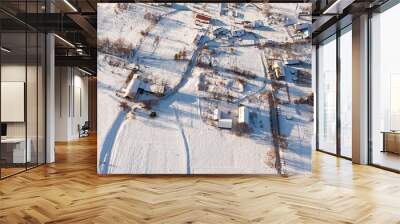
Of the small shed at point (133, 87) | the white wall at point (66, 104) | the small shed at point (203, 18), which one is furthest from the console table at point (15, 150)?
the white wall at point (66, 104)

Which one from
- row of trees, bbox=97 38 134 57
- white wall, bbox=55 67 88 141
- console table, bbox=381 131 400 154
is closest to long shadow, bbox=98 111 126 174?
row of trees, bbox=97 38 134 57

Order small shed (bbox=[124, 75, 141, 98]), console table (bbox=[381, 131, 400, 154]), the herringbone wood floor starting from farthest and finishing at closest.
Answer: console table (bbox=[381, 131, 400, 154]) → small shed (bbox=[124, 75, 141, 98]) → the herringbone wood floor

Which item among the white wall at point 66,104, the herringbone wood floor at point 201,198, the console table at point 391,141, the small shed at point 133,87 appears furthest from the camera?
the white wall at point 66,104

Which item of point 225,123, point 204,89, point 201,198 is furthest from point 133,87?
point 201,198

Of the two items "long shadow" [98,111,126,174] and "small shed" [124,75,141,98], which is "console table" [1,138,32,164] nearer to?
"long shadow" [98,111,126,174]

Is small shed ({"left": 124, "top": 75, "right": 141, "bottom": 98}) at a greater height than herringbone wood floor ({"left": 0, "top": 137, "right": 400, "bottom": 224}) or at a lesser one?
greater

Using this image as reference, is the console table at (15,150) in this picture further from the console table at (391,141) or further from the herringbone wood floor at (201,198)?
the console table at (391,141)

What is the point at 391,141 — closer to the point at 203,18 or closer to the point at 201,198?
the point at 203,18
